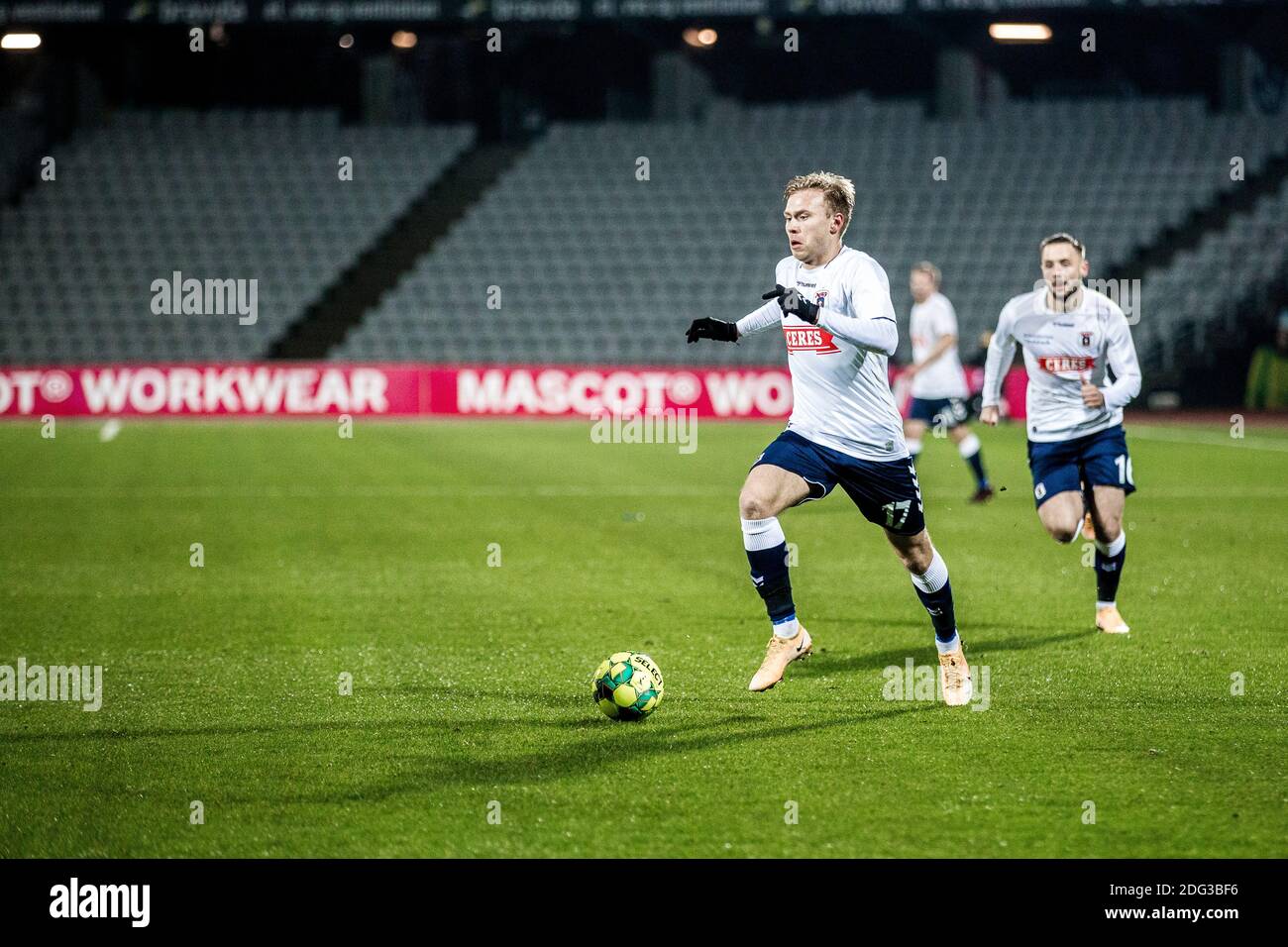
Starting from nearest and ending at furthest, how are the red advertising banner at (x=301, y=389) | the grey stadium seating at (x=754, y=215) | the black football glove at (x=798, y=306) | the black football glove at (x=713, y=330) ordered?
the black football glove at (x=798, y=306) < the black football glove at (x=713, y=330) < the red advertising banner at (x=301, y=389) < the grey stadium seating at (x=754, y=215)

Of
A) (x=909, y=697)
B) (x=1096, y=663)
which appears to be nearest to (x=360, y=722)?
(x=909, y=697)

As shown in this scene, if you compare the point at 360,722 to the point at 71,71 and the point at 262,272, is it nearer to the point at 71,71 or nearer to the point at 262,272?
→ the point at 262,272

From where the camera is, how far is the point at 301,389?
2911 cm

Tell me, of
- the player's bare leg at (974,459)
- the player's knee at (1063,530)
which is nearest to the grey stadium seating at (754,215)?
the player's bare leg at (974,459)

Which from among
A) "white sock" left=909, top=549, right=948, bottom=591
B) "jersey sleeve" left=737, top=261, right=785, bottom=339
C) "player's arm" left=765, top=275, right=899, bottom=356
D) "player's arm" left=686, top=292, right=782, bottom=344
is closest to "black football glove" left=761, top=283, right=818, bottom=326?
"player's arm" left=765, top=275, right=899, bottom=356

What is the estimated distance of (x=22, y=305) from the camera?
109 feet

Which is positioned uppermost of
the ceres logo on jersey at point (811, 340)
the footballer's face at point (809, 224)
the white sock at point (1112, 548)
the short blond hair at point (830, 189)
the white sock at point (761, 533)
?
the short blond hair at point (830, 189)

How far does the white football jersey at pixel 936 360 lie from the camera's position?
15672 millimetres

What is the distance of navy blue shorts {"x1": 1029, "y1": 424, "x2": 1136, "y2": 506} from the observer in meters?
8.69

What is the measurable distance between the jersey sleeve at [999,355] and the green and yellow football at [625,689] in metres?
3.42

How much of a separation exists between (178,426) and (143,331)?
628cm

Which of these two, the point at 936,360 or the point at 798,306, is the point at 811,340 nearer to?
the point at 798,306
